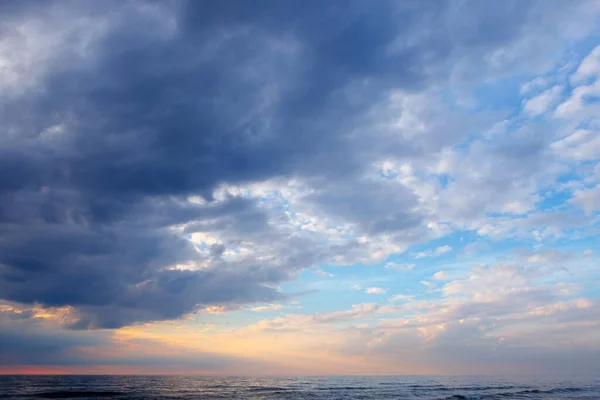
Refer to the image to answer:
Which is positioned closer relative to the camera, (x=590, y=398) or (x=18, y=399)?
(x=18, y=399)

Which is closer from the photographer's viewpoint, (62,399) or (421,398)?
(62,399)

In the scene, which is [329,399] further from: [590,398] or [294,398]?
[590,398]

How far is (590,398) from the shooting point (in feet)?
245

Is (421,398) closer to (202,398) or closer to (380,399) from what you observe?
(380,399)

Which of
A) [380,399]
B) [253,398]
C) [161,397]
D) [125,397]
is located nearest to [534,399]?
[380,399]

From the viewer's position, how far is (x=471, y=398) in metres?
74.4

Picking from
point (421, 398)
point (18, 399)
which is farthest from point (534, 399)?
point (18, 399)

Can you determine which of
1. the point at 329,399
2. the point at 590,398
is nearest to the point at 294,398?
the point at 329,399

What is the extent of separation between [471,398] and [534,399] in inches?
441

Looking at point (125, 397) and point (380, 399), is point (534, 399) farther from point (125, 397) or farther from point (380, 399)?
point (125, 397)

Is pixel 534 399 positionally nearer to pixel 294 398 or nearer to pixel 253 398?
pixel 294 398

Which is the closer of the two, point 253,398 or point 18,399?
point 18,399

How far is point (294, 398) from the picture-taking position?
73.1 meters

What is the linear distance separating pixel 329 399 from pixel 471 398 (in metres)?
25.5
